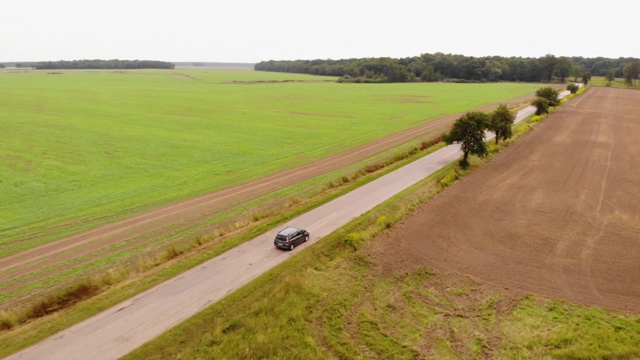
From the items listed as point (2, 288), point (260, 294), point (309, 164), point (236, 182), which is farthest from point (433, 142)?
point (2, 288)

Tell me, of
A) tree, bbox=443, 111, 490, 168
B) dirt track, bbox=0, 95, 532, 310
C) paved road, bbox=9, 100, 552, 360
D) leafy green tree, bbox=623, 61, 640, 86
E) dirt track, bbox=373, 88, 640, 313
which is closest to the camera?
paved road, bbox=9, 100, 552, 360

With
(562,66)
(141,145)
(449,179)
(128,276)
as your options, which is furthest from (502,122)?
(562,66)

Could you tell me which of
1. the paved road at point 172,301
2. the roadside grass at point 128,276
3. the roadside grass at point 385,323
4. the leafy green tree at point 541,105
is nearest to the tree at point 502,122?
the roadside grass at point 128,276

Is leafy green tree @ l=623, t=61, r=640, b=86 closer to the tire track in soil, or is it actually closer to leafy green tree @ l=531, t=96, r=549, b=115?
leafy green tree @ l=531, t=96, r=549, b=115

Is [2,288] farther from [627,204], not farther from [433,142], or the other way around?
Answer: [433,142]

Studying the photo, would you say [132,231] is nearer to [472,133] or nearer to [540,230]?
[540,230]

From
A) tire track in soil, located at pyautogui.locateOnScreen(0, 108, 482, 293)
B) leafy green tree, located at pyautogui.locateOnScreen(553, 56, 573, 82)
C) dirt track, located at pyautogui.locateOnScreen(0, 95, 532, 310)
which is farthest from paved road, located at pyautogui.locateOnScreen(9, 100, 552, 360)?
leafy green tree, located at pyautogui.locateOnScreen(553, 56, 573, 82)
